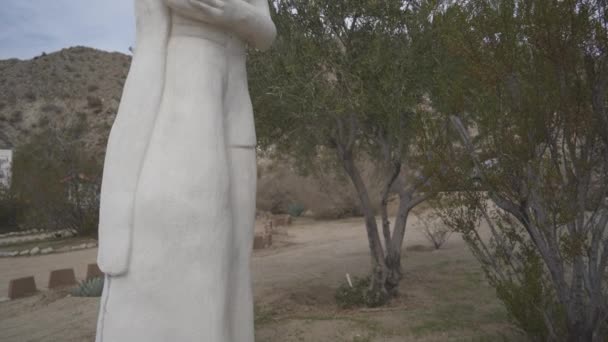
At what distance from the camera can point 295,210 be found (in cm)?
2156

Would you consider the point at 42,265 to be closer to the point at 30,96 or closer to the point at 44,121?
the point at 44,121

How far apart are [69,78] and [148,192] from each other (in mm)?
47766

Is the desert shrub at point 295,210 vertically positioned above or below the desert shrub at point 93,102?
below

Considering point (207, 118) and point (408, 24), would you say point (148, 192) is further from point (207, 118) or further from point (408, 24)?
point (408, 24)

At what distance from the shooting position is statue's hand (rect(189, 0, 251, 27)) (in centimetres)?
217

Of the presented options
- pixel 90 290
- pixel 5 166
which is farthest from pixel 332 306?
pixel 5 166

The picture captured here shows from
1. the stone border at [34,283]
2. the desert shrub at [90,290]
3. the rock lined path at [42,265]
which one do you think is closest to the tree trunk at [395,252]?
the desert shrub at [90,290]

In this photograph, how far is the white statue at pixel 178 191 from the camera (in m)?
1.98

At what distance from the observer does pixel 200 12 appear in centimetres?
218

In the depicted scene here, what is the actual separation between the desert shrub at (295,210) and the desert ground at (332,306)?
954cm

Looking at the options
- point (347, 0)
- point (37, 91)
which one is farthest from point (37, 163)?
point (37, 91)

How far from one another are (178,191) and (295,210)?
1962 cm

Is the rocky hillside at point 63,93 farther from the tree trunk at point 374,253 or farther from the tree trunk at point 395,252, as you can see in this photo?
the tree trunk at point 395,252

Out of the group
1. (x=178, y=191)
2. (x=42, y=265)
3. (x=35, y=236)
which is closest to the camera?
(x=178, y=191)
